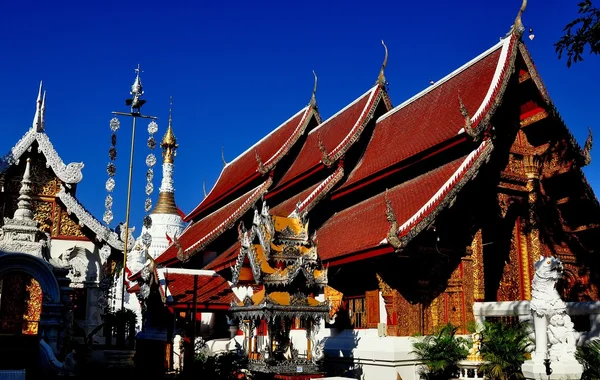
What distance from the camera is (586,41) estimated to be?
23.6 feet

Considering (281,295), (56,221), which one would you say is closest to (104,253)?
(56,221)

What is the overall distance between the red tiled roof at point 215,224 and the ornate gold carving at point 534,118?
255 inches

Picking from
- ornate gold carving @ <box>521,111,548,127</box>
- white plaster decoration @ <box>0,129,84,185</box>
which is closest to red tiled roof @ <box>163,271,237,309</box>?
white plaster decoration @ <box>0,129,84,185</box>

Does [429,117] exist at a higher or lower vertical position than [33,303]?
higher

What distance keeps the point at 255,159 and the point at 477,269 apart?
10.7 meters

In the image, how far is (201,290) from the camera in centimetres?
1431

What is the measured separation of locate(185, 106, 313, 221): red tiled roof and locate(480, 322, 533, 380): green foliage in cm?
851

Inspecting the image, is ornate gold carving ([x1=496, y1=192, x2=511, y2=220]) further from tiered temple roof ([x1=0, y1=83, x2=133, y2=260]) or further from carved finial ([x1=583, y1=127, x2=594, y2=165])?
tiered temple roof ([x1=0, y1=83, x2=133, y2=260])

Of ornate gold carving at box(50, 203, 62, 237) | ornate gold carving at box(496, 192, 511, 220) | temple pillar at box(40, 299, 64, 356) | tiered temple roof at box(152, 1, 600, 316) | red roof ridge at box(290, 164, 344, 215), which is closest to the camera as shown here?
tiered temple roof at box(152, 1, 600, 316)

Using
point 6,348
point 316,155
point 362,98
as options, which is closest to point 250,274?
point 6,348

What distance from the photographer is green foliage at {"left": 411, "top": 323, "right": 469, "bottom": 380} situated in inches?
386

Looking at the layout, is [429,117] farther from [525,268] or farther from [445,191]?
[525,268]

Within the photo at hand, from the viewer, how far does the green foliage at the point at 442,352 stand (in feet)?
32.1

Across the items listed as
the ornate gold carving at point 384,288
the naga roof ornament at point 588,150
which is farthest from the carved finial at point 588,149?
the ornate gold carving at point 384,288
